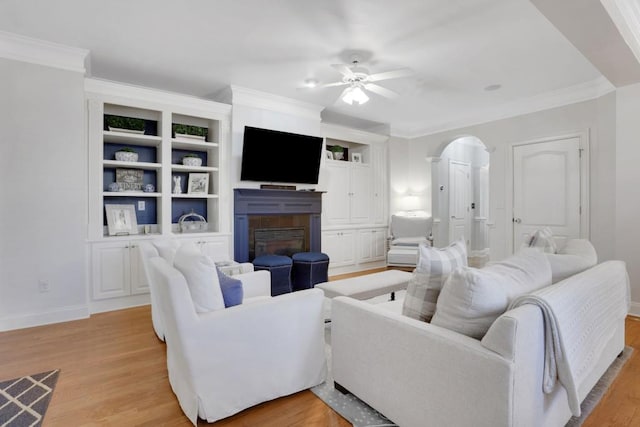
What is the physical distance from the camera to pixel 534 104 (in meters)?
4.61

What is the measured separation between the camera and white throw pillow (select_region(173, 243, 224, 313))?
1.73 meters

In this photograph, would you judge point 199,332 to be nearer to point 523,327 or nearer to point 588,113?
point 523,327

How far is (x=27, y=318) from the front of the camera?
10.1 ft

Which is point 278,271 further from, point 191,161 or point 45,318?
point 45,318

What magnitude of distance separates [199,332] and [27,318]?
2.66m

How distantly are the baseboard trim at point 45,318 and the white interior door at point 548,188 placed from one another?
5.24 metres

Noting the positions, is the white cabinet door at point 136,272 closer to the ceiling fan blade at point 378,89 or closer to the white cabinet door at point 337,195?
the white cabinet door at point 337,195

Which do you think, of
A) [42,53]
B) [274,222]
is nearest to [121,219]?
[42,53]

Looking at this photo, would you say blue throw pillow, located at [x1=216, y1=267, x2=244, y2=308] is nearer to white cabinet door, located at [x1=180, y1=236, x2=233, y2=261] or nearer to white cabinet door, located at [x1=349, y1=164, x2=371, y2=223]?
white cabinet door, located at [x1=180, y1=236, x2=233, y2=261]

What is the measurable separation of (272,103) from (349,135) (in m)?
1.57

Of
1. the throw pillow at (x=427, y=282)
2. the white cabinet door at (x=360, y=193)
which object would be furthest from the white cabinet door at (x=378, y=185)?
the throw pillow at (x=427, y=282)

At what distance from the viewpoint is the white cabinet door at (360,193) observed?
573 centimetres

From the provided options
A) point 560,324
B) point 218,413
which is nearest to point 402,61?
point 560,324

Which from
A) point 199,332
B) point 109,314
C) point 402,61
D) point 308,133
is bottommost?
point 109,314
